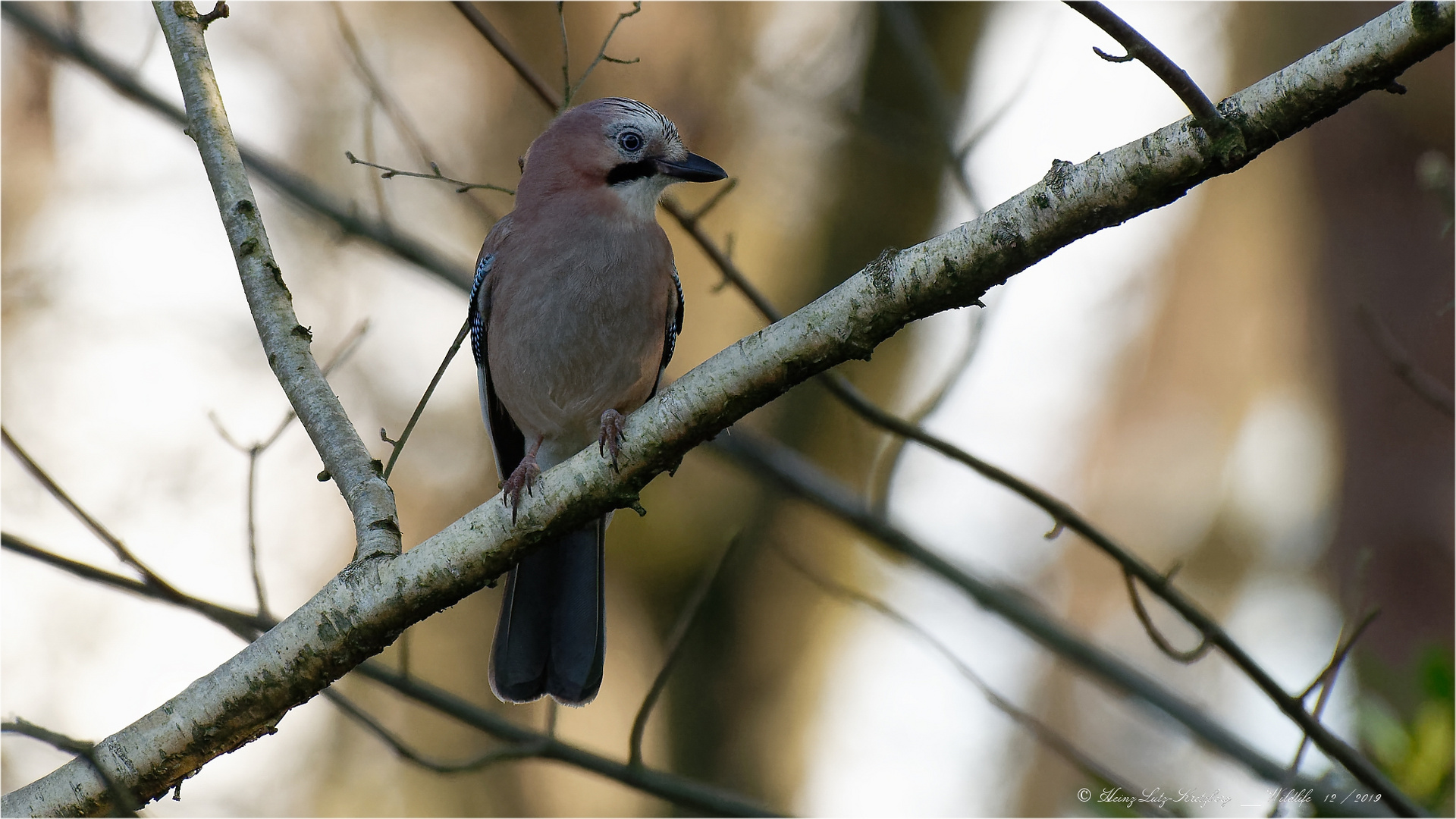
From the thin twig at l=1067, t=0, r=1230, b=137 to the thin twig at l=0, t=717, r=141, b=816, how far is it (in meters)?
2.69

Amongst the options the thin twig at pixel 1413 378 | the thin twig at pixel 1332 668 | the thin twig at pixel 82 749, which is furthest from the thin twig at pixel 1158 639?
the thin twig at pixel 82 749

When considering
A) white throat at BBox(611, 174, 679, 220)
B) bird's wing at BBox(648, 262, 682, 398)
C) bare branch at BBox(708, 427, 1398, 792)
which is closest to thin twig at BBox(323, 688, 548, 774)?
bare branch at BBox(708, 427, 1398, 792)

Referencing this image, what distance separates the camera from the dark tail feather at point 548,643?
4.29 m

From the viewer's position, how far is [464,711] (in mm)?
3514

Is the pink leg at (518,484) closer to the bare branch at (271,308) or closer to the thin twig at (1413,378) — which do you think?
the bare branch at (271,308)

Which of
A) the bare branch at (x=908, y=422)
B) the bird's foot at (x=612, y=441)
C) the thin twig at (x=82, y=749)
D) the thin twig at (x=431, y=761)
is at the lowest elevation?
the thin twig at (x=82, y=749)

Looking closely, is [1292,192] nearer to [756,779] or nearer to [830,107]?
[830,107]

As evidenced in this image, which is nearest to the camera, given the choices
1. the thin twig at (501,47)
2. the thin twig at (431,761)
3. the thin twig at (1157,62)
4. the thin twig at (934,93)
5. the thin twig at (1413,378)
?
→ the thin twig at (1157,62)

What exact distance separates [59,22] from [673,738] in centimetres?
497

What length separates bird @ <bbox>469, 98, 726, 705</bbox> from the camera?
428 centimetres

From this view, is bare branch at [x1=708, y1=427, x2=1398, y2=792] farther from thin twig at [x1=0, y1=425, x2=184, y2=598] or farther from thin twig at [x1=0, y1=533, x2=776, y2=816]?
thin twig at [x1=0, y1=425, x2=184, y2=598]

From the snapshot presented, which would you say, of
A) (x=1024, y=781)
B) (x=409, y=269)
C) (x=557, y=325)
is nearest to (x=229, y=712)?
(x=557, y=325)

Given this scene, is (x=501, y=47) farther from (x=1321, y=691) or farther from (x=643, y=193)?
(x=1321, y=691)

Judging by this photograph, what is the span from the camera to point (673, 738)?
277 inches
